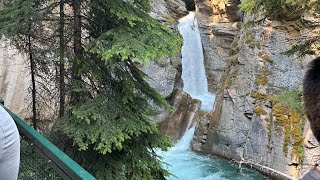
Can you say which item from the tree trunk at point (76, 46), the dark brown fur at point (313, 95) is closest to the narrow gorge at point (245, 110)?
the tree trunk at point (76, 46)

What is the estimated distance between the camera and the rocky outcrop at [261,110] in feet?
36.8

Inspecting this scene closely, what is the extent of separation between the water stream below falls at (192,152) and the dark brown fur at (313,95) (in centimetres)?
518

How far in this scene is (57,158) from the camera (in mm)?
2680

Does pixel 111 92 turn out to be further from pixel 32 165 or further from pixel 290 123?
pixel 290 123

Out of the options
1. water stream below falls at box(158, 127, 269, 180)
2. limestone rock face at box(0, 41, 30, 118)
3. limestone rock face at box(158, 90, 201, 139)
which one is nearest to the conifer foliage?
limestone rock face at box(0, 41, 30, 118)

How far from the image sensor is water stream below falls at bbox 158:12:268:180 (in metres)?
12.6

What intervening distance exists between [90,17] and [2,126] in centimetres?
520

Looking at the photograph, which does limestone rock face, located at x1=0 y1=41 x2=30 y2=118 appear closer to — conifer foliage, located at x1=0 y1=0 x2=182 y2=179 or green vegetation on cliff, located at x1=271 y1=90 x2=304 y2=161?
conifer foliage, located at x1=0 y1=0 x2=182 y2=179

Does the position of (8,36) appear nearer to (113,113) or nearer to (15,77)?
(113,113)

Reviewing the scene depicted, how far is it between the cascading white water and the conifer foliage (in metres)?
13.4

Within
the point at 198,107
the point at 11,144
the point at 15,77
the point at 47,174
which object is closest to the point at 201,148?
the point at 198,107

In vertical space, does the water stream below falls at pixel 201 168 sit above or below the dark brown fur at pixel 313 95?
below

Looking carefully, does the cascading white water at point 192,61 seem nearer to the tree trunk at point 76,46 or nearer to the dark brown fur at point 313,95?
the tree trunk at point 76,46

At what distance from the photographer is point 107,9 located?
6.12 metres
